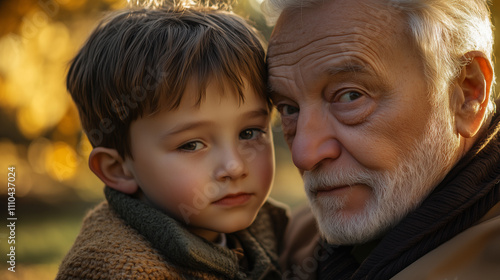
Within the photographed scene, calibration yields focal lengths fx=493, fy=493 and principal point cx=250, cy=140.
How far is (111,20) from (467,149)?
1.87 meters

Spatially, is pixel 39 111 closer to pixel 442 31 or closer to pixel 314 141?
pixel 314 141

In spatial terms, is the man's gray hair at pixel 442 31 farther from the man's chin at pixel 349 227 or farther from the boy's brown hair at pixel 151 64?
the man's chin at pixel 349 227

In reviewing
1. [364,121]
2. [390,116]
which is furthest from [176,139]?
[390,116]

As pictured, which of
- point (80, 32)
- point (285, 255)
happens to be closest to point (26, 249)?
point (80, 32)

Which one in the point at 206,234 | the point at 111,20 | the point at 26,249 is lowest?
the point at 26,249

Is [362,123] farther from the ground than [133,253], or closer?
farther from the ground

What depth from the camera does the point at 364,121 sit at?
217 centimetres

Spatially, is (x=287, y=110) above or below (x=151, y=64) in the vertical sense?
below

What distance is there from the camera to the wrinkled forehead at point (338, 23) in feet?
6.91

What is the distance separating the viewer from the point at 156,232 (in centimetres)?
214

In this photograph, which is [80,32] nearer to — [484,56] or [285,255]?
[285,255]

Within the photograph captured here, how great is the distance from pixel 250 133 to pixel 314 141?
1.29 ft

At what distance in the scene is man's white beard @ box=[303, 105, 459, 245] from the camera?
214 centimetres

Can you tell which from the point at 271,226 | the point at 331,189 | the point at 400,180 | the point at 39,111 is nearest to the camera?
the point at 400,180
